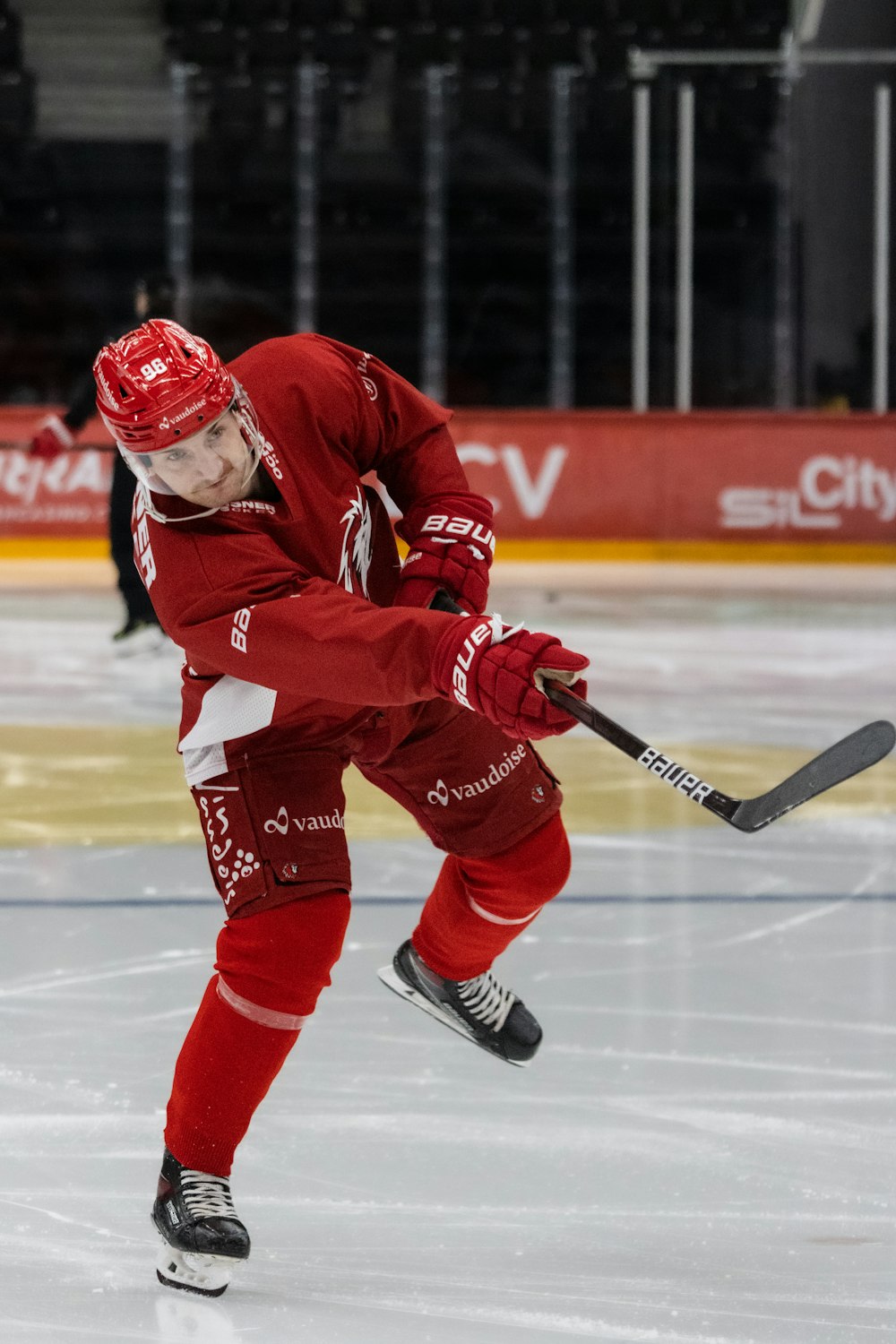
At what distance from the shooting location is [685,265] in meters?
10.2

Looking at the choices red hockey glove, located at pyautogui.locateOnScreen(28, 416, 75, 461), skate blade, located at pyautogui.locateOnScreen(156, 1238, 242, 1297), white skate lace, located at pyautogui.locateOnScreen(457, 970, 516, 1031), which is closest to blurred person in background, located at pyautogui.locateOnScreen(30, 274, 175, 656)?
red hockey glove, located at pyautogui.locateOnScreen(28, 416, 75, 461)

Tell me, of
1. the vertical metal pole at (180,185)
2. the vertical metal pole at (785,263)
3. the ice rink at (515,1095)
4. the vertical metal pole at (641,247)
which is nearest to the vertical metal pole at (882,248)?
the vertical metal pole at (785,263)

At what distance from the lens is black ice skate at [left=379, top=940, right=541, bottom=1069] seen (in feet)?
7.30

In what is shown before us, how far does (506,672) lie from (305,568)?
0.31 m

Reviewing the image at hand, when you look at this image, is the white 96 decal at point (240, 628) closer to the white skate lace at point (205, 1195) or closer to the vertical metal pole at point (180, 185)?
the white skate lace at point (205, 1195)

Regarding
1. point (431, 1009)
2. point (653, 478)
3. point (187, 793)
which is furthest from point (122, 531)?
point (431, 1009)

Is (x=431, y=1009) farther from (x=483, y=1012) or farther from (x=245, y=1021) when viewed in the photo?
(x=245, y=1021)

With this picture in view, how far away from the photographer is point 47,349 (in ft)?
35.6

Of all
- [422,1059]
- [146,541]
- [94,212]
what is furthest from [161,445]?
[94,212]

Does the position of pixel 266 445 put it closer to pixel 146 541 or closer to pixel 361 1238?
pixel 146 541

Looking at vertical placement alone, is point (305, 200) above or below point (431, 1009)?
above

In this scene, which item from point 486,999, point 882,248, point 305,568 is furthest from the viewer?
point 882,248

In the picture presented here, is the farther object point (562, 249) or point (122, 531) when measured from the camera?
point (562, 249)

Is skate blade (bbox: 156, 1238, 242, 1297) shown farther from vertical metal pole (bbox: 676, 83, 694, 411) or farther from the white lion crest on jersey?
vertical metal pole (bbox: 676, 83, 694, 411)
